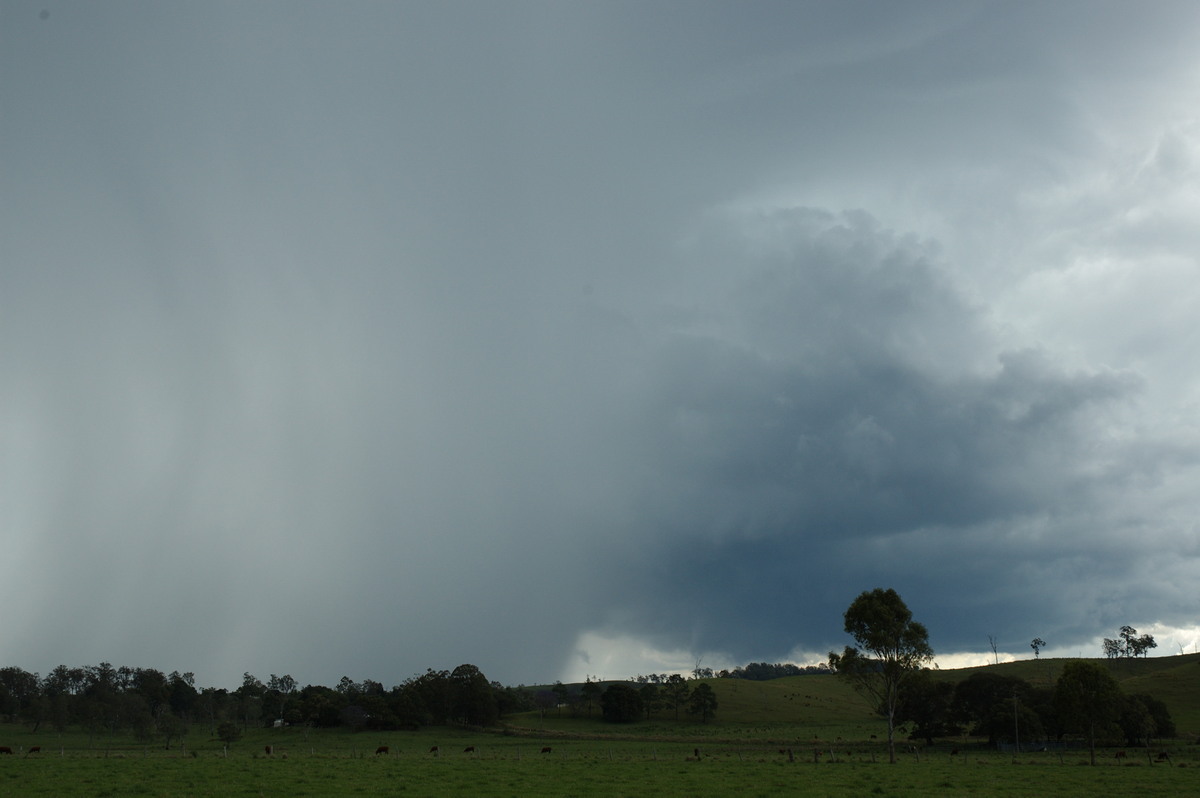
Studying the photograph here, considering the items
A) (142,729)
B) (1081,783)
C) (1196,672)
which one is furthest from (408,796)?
(1196,672)

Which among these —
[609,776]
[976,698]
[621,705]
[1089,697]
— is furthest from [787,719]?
[609,776]

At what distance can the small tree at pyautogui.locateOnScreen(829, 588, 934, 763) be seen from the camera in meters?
74.1

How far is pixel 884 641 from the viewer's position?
74375 mm

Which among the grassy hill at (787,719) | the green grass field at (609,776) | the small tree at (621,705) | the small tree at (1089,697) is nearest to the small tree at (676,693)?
the grassy hill at (787,719)

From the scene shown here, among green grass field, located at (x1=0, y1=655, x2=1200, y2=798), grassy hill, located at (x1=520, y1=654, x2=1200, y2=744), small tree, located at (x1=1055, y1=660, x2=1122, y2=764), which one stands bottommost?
grassy hill, located at (x1=520, y1=654, x2=1200, y2=744)

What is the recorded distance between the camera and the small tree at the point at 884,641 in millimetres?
74125

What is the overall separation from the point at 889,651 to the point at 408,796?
51773mm

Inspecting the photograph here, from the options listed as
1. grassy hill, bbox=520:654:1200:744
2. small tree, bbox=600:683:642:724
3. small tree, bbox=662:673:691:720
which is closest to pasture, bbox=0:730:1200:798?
grassy hill, bbox=520:654:1200:744

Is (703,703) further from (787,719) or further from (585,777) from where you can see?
(585,777)

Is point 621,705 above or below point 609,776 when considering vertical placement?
below

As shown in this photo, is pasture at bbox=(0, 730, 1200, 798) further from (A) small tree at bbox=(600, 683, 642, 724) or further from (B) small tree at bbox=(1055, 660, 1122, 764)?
(A) small tree at bbox=(600, 683, 642, 724)

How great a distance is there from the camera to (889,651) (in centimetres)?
7494

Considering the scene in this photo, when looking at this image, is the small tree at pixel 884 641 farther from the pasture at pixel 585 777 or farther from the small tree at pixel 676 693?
the small tree at pixel 676 693

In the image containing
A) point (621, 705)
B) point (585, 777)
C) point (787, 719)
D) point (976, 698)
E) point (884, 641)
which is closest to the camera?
point (585, 777)
